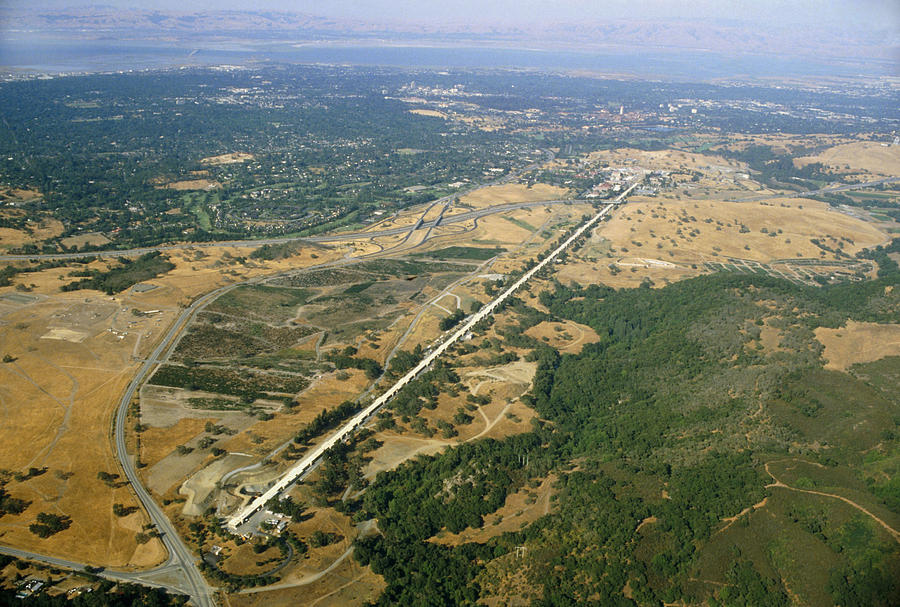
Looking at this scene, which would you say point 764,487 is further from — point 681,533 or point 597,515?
point 597,515

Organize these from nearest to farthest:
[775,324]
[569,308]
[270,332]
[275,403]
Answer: [275,403] < [775,324] < [270,332] < [569,308]

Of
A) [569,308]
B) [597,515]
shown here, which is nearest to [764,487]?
[597,515]

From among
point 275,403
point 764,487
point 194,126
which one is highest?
point 194,126

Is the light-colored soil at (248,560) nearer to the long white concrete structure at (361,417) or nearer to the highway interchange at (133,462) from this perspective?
the highway interchange at (133,462)

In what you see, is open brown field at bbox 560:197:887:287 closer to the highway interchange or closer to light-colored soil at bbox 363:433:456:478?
the highway interchange

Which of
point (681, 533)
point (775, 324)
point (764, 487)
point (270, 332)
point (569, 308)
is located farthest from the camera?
point (569, 308)

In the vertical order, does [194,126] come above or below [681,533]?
above
